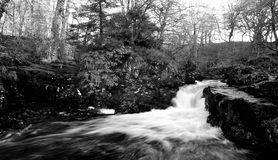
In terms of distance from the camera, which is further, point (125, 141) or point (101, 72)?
point (101, 72)

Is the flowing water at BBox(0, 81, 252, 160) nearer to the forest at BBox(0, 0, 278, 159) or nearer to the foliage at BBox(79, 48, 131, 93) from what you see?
the forest at BBox(0, 0, 278, 159)

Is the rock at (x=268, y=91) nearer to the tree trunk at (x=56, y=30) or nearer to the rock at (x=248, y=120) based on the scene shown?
the rock at (x=248, y=120)

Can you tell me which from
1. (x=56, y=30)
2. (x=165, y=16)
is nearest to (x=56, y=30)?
(x=56, y=30)

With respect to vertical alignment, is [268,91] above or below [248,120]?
above

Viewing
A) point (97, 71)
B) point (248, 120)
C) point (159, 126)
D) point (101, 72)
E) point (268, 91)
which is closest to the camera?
point (248, 120)

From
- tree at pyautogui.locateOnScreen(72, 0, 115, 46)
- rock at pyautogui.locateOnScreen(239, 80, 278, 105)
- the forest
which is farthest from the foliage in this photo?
rock at pyautogui.locateOnScreen(239, 80, 278, 105)

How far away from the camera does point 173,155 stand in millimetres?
4270

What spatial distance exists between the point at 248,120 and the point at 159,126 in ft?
9.26

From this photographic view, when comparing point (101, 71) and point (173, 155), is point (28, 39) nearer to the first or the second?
point (101, 71)

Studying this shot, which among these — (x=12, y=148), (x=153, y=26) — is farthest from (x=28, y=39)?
(x=12, y=148)

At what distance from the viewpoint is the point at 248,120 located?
14.3 feet

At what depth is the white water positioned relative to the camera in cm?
546

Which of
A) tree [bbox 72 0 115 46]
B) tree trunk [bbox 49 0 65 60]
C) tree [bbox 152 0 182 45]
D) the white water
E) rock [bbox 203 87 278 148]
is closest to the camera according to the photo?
rock [bbox 203 87 278 148]

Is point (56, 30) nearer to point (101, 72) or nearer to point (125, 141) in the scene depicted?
point (101, 72)
